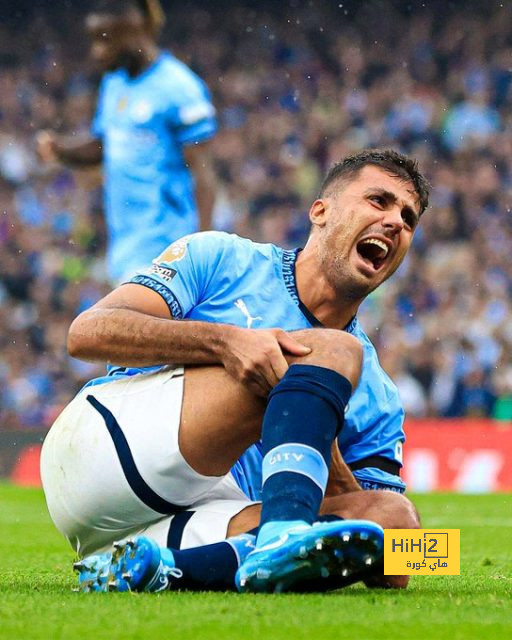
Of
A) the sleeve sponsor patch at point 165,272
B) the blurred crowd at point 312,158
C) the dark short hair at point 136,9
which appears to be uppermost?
the blurred crowd at point 312,158

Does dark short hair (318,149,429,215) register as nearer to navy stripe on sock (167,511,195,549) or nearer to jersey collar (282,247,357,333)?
jersey collar (282,247,357,333)

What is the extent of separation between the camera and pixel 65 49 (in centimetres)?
1742

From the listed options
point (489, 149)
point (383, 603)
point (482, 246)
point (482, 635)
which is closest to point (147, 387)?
point (383, 603)

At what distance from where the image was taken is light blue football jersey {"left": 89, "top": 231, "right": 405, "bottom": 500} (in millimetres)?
3342

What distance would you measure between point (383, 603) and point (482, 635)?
50 cm

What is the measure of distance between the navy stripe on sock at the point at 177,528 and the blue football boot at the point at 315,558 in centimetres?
33

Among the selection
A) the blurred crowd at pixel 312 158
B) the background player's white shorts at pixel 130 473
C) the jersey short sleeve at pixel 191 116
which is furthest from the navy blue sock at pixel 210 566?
the blurred crowd at pixel 312 158

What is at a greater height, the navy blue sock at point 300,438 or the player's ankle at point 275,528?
the navy blue sock at point 300,438

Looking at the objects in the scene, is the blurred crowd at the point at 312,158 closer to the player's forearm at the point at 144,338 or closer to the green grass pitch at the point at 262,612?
the green grass pitch at the point at 262,612

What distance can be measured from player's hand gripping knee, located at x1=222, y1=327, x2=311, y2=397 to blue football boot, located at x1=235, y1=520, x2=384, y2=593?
15.6 inches

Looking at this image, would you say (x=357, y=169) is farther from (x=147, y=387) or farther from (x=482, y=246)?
(x=482, y=246)

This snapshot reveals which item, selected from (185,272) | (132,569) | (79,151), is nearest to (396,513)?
(132,569)

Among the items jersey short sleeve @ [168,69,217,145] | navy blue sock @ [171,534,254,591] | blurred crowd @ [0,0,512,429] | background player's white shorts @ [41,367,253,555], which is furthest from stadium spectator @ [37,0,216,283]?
blurred crowd @ [0,0,512,429]

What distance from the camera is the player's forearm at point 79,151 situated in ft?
24.3
